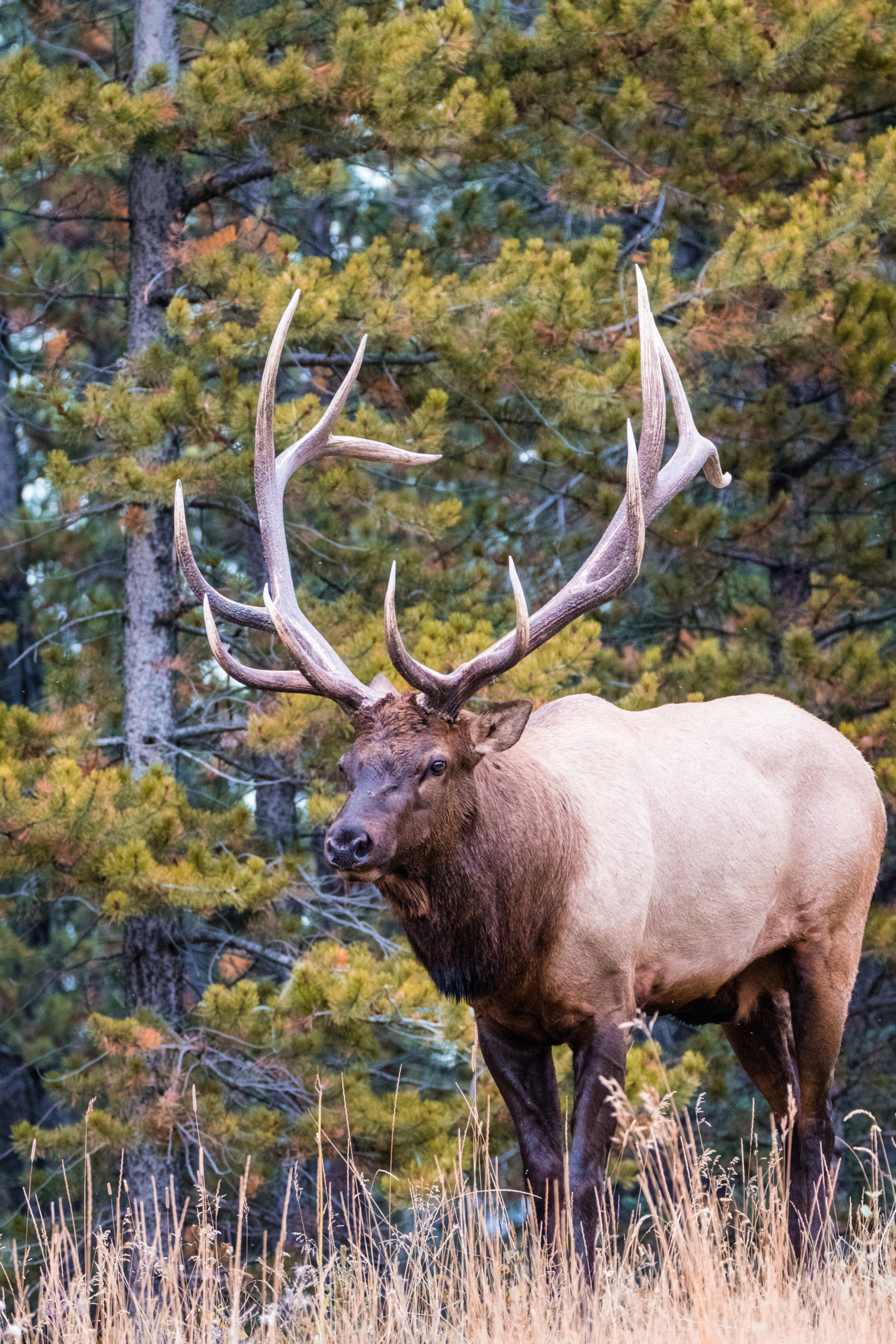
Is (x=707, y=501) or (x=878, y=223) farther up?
(x=878, y=223)

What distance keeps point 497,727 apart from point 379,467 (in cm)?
521

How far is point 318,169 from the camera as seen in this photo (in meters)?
7.22

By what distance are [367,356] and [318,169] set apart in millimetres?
988

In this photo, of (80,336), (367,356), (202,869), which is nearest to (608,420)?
(367,356)

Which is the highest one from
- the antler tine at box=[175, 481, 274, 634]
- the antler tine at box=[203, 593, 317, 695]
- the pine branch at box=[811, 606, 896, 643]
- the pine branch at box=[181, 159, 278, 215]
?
the pine branch at box=[181, 159, 278, 215]

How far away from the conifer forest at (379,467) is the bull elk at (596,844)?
Result: 133 cm

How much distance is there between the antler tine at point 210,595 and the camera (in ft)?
13.9

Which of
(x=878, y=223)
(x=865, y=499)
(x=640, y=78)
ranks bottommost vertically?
(x=865, y=499)

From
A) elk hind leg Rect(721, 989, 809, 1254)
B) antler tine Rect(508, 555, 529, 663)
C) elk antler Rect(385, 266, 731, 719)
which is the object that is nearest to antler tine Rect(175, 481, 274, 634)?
elk antler Rect(385, 266, 731, 719)

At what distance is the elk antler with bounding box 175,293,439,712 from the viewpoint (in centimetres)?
401

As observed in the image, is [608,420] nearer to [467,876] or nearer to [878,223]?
[878,223]

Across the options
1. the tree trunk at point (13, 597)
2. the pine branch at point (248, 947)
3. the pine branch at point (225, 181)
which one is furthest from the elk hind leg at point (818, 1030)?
the tree trunk at point (13, 597)

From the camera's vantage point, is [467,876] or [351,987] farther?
[351,987]

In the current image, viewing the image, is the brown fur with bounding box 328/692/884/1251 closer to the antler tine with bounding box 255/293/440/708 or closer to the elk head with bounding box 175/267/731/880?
the elk head with bounding box 175/267/731/880
